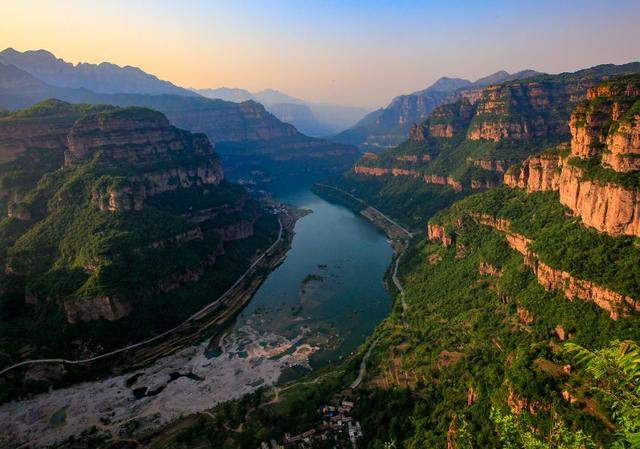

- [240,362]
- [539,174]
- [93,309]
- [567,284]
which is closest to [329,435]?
[240,362]

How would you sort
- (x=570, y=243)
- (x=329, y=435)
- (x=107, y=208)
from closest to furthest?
(x=329, y=435), (x=570, y=243), (x=107, y=208)

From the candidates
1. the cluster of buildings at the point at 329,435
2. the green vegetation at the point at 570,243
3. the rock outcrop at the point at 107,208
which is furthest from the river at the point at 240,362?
the green vegetation at the point at 570,243

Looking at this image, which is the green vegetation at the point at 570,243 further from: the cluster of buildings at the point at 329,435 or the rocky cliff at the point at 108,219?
the rocky cliff at the point at 108,219

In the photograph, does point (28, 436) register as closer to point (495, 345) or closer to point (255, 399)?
point (255, 399)

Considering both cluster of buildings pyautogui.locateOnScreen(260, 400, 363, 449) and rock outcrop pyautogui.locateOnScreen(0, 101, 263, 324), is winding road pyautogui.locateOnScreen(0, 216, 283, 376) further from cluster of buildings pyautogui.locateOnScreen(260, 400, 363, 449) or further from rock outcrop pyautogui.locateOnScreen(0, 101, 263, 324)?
cluster of buildings pyautogui.locateOnScreen(260, 400, 363, 449)

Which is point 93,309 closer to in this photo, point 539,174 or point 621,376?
point 539,174

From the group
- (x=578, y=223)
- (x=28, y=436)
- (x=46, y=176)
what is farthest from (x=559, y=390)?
(x=46, y=176)

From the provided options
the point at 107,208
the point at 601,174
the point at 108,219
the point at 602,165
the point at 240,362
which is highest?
the point at 602,165
